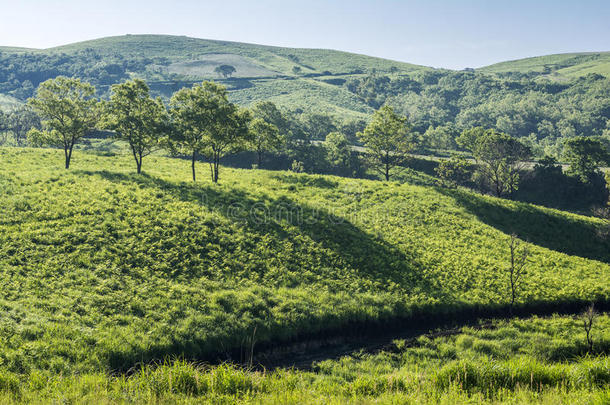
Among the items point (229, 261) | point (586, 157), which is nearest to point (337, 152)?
point (586, 157)

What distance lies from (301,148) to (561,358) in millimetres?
67288

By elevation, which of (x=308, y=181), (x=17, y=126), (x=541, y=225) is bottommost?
(x=541, y=225)

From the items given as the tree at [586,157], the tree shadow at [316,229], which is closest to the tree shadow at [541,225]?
the tree shadow at [316,229]

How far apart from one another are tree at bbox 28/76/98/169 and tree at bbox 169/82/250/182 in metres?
11.7

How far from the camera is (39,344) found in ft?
47.8

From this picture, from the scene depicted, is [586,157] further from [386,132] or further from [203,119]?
[203,119]

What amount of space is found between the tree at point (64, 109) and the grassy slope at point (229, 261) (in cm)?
610

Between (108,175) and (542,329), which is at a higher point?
(108,175)

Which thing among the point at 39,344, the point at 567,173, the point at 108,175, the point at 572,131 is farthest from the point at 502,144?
the point at 572,131

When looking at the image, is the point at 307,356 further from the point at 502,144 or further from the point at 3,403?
the point at 502,144

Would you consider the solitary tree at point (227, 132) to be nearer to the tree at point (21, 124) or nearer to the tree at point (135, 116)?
the tree at point (135, 116)

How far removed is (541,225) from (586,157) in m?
40.8

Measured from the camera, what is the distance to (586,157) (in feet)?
221

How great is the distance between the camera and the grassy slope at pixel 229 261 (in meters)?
17.1
